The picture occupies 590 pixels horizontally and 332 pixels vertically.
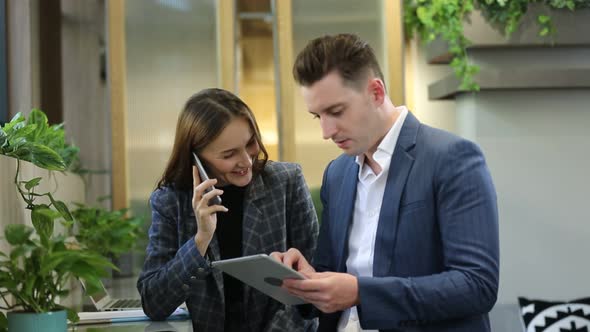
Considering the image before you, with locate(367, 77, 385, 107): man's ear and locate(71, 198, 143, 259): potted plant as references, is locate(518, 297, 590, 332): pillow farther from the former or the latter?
locate(367, 77, 385, 107): man's ear

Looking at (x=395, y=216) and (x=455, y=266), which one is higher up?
(x=395, y=216)

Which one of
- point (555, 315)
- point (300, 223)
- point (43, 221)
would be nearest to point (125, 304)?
point (300, 223)

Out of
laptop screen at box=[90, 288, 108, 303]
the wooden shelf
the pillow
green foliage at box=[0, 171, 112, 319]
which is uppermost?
the wooden shelf

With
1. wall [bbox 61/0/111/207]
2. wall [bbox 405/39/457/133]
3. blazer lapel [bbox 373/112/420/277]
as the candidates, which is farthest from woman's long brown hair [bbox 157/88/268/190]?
wall [bbox 61/0/111/207]

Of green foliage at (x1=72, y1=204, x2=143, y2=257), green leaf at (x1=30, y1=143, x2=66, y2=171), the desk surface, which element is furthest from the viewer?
green foliage at (x1=72, y1=204, x2=143, y2=257)

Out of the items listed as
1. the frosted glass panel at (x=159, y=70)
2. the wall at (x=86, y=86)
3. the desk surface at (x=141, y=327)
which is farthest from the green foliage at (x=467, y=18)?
the wall at (x=86, y=86)

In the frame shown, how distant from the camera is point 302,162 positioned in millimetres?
4566

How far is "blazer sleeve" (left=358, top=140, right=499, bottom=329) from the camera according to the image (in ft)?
5.73

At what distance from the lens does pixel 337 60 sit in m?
1.90

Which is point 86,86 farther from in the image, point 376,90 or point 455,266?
point 455,266

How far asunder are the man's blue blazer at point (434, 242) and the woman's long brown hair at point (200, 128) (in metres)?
0.61

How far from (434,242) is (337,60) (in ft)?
1.56

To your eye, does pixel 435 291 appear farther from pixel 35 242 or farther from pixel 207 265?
pixel 35 242

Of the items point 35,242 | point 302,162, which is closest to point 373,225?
point 35,242
